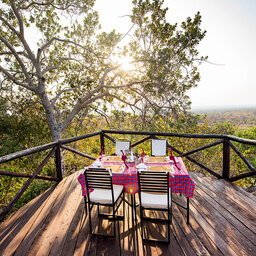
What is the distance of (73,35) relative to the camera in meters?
6.50

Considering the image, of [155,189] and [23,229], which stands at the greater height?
[155,189]

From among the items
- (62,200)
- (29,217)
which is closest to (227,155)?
(62,200)

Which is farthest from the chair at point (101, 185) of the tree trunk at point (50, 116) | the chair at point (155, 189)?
the tree trunk at point (50, 116)

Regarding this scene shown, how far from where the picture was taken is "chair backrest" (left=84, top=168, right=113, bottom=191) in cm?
190

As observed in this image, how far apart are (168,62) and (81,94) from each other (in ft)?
13.1

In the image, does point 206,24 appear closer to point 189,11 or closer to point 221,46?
point 189,11

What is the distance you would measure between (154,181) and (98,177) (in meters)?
0.70

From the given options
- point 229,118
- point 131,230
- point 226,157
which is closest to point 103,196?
point 131,230

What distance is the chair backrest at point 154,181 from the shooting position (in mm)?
1780

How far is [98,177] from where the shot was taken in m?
1.95

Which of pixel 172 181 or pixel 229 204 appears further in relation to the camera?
pixel 229 204

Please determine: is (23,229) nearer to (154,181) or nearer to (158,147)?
(154,181)

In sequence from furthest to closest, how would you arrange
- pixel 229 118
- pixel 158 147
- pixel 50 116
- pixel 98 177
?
pixel 229 118 → pixel 50 116 → pixel 158 147 → pixel 98 177

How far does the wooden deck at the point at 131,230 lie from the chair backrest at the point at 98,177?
68cm
